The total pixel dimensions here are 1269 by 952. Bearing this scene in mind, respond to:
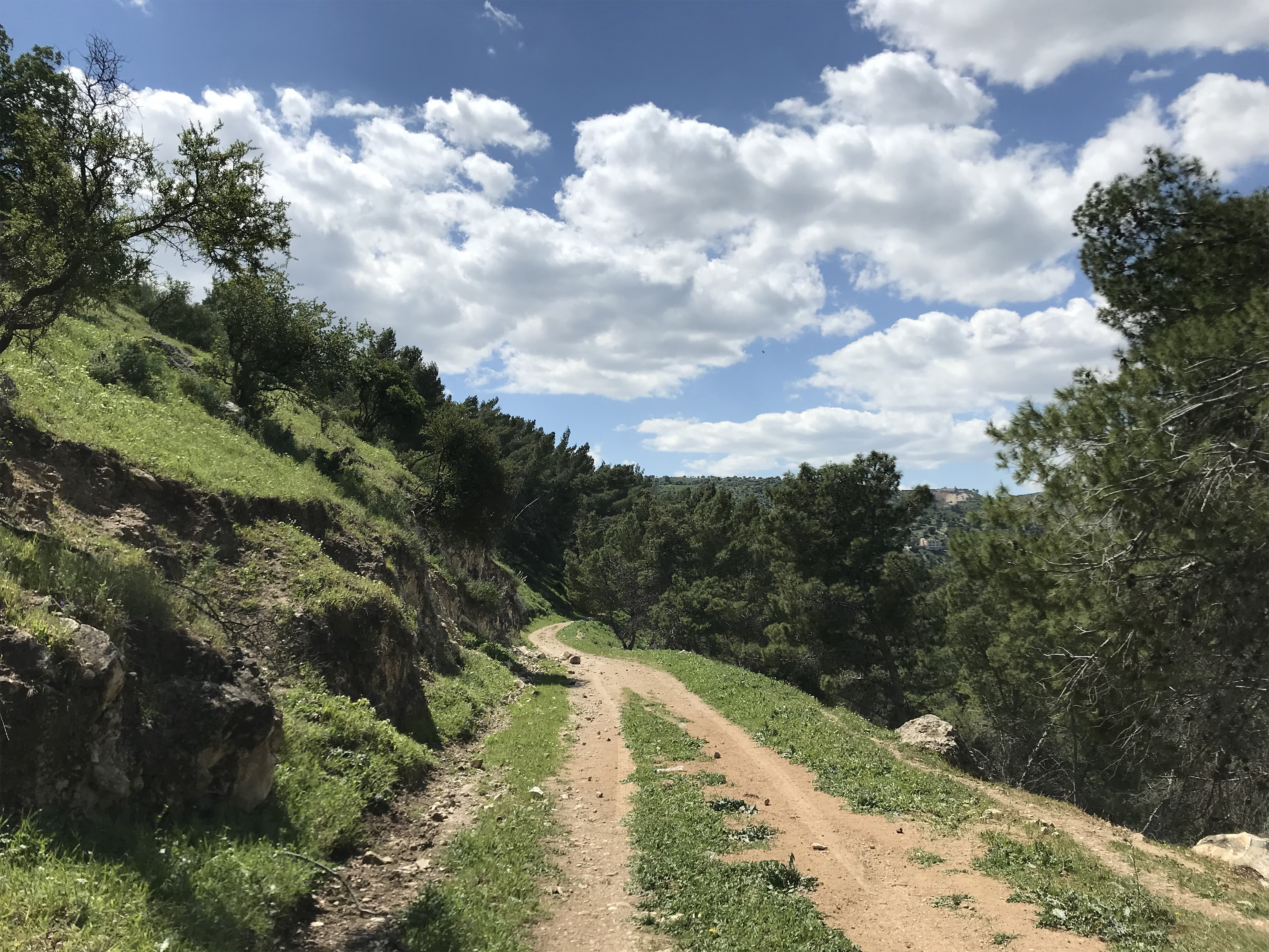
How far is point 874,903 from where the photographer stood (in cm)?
752

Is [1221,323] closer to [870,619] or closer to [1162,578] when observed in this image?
[1162,578]

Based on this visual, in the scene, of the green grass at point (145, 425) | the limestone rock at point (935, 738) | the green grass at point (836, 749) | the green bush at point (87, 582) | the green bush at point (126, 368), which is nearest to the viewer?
the green bush at point (87, 582)

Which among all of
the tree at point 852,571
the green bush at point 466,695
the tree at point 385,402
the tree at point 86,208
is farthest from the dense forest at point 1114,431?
the tree at point 385,402

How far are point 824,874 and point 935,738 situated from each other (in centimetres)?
851

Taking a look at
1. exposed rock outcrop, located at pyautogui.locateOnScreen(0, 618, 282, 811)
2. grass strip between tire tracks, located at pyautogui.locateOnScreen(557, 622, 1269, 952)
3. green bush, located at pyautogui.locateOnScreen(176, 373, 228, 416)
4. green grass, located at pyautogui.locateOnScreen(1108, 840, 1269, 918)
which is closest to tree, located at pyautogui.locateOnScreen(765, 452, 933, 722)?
grass strip between tire tracks, located at pyautogui.locateOnScreen(557, 622, 1269, 952)

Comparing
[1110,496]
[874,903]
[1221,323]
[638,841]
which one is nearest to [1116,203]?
[1221,323]

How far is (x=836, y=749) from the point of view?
14.2m

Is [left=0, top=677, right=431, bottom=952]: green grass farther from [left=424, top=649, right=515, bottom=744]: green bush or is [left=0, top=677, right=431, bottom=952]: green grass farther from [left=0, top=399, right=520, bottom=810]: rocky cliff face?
[left=424, top=649, right=515, bottom=744]: green bush

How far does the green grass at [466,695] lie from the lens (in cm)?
1495

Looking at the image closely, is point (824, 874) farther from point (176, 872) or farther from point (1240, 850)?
point (176, 872)

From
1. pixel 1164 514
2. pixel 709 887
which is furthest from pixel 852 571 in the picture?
pixel 709 887

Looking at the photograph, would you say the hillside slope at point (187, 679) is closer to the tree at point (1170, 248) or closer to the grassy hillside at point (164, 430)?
A: the grassy hillside at point (164, 430)

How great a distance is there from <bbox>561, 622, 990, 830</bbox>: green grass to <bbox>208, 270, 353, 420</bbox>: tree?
18332mm

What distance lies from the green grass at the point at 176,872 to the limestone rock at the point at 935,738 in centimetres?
1224
